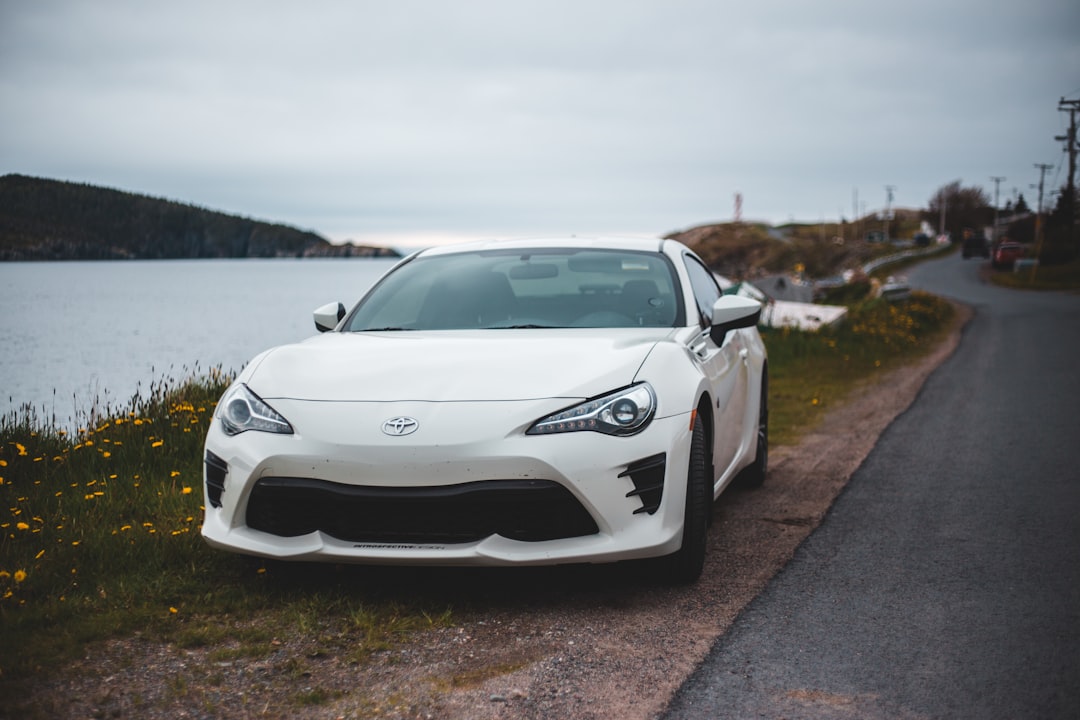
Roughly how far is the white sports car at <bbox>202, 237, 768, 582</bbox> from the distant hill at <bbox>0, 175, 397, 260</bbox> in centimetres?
646

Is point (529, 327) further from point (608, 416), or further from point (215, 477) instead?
point (215, 477)

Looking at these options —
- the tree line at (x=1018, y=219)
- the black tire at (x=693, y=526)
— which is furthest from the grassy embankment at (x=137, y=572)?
the tree line at (x=1018, y=219)

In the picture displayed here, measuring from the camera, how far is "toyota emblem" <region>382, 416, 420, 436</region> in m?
3.68

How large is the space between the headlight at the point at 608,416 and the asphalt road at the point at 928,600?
0.85 meters

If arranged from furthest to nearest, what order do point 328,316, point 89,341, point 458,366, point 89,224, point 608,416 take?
point 89,341, point 89,224, point 328,316, point 458,366, point 608,416

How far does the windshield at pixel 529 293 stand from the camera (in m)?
5.01

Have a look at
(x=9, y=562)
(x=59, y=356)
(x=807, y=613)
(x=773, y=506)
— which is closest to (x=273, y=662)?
(x=9, y=562)

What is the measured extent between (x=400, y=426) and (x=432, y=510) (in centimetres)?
33

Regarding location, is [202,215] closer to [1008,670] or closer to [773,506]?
A: [773,506]

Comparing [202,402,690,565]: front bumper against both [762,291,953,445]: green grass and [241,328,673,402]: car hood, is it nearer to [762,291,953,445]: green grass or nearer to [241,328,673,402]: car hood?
[241,328,673,402]: car hood

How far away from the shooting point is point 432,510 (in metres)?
3.70

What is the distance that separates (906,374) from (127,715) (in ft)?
37.8

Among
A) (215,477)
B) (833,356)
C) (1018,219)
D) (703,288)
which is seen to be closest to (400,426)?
(215,477)

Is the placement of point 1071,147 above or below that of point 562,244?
above
